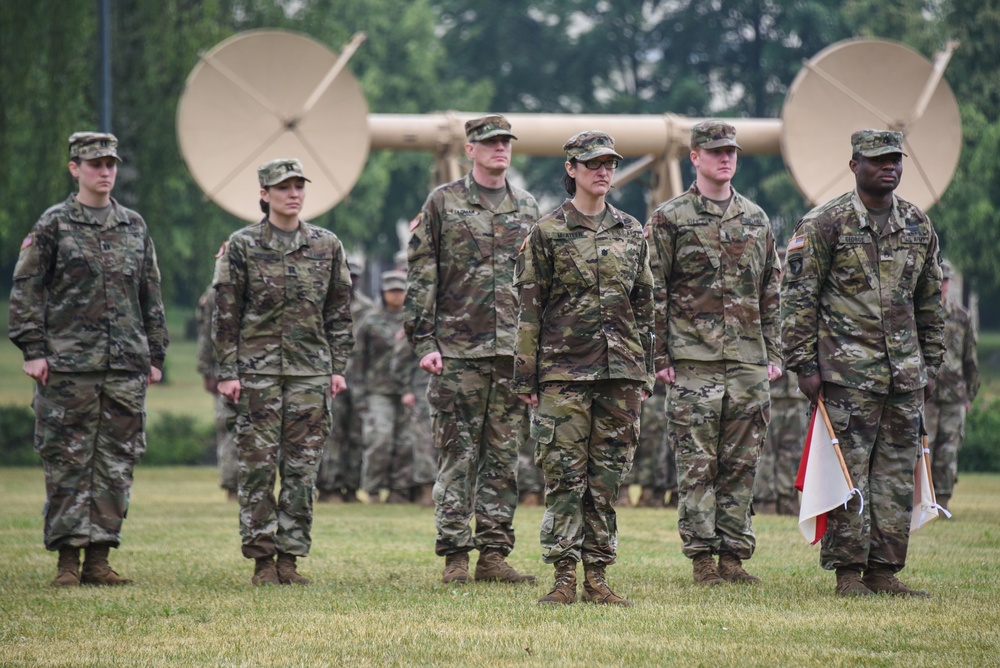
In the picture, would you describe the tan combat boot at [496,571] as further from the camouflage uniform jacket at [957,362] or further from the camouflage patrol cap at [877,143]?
the camouflage uniform jacket at [957,362]

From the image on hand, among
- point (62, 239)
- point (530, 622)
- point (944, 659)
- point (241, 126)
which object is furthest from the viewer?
point (241, 126)

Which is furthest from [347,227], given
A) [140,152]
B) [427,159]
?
[140,152]

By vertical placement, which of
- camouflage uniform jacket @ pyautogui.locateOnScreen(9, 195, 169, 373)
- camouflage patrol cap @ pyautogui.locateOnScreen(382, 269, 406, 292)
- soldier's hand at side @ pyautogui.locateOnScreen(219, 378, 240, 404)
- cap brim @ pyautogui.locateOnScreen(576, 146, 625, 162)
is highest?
camouflage patrol cap @ pyautogui.locateOnScreen(382, 269, 406, 292)

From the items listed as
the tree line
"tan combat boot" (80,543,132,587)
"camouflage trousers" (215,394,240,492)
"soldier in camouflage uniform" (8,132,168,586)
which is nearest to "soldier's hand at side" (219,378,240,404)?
"soldier in camouflage uniform" (8,132,168,586)

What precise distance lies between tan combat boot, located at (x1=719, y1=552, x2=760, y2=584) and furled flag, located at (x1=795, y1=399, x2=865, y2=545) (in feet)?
2.61

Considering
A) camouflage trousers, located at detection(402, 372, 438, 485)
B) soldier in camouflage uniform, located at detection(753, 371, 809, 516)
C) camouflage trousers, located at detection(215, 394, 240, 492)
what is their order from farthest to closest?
camouflage trousers, located at detection(402, 372, 438, 485)
camouflage trousers, located at detection(215, 394, 240, 492)
soldier in camouflage uniform, located at detection(753, 371, 809, 516)

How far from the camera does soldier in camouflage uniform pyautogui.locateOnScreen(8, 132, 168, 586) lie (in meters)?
9.09

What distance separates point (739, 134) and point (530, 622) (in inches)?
511

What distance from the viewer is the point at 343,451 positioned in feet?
54.9

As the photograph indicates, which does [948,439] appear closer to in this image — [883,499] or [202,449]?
[883,499]

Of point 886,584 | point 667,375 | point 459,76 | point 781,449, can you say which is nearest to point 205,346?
point 781,449

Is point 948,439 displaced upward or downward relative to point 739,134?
downward

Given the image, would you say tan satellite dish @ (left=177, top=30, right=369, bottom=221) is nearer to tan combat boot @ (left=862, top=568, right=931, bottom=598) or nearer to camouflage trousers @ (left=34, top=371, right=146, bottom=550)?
camouflage trousers @ (left=34, top=371, right=146, bottom=550)

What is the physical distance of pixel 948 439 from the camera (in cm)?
1471
